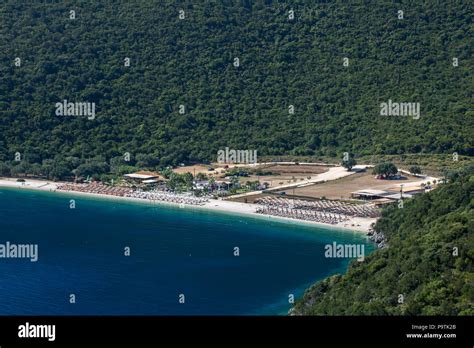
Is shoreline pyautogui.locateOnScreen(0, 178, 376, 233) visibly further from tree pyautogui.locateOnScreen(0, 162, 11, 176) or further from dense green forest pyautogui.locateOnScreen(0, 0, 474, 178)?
dense green forest pyautogui.locateOnScreen(0, 0, 474, 178)

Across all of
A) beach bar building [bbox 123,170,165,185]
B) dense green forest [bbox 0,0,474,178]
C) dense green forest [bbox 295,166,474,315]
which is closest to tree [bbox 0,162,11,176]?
dense green forest [bbox 0,0,474,178]

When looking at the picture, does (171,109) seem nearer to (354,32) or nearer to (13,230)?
(354,32)

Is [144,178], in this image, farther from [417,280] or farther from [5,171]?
[417,280]

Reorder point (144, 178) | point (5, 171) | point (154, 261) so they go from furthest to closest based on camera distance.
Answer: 1. point (5, 171)
2. point (144, 178)
3. point (154, 261)

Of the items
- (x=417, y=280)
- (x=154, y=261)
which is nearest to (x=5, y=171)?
(x=154, y=261)

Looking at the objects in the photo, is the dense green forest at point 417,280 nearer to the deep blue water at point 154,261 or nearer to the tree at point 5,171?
the deep blue water at point 154,261
